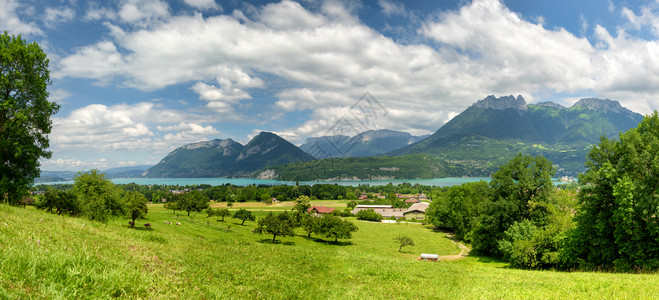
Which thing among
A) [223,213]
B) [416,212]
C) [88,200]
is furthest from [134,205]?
[416,212]

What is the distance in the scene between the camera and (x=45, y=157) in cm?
2170

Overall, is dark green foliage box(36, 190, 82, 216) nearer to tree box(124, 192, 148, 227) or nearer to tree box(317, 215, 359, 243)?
tree box(124, 192, 148, 227)

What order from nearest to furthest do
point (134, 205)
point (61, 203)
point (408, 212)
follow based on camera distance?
point (61, 203), point (134, 205), point (408, 212)

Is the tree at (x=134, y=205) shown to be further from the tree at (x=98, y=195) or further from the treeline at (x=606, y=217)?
the treeline at (x=606, y=217)

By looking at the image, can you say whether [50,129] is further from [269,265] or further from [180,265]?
[269,265]

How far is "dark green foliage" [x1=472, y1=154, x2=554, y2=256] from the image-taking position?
39.2m

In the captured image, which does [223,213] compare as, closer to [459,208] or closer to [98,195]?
[98,195]

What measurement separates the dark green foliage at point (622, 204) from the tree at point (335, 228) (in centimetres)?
3442

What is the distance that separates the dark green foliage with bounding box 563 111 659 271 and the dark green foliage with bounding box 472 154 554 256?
43.6 feet

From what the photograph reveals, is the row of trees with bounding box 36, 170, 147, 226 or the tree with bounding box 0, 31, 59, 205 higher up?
the tree with bounding box 0, 31, 59, 205

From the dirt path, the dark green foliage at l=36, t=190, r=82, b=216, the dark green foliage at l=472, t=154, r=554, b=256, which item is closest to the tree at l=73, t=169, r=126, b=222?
the dark green foliage at l=36, t=190, r=82, b=216

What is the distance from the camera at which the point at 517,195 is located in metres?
40.9

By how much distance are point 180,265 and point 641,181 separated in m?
31.5

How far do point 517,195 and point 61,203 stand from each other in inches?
2234
